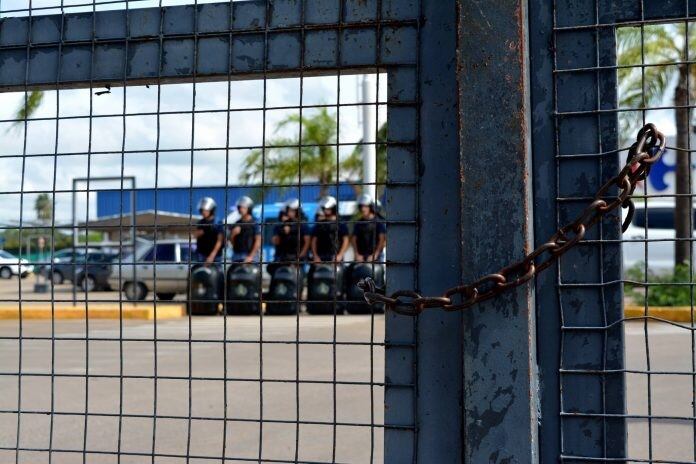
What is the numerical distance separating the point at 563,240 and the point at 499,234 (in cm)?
14

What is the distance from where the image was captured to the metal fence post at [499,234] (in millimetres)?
1979

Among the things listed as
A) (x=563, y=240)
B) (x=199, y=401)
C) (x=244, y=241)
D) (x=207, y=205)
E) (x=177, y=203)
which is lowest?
(x=199, y=401)

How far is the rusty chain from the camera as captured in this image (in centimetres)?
190

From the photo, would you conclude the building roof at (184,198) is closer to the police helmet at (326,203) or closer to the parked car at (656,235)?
the police helmet at (326,203)

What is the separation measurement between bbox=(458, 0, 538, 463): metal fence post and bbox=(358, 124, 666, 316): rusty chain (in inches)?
2.0

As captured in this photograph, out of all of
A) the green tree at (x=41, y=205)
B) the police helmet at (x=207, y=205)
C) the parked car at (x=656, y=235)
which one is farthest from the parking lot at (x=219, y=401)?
the parked car at (x=656, y=235)

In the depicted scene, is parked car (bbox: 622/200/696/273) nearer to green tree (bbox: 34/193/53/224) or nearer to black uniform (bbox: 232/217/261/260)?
black uniform (bbox: 232/217/261/260)

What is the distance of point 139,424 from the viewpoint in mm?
6258

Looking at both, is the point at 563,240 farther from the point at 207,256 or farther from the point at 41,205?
the point at 207,256

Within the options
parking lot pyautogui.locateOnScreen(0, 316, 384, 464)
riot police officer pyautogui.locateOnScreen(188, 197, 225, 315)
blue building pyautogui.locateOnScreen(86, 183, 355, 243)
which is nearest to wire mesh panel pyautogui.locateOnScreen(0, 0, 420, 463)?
parking lot pyautogui.locateOnScreen(0, 316, 384, 464)

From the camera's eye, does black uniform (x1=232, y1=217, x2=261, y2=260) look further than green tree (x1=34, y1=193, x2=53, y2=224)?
Yes

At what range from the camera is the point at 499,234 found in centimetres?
199

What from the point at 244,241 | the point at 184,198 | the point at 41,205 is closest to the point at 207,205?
the point at 244,241

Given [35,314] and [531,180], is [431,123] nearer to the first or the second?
[531,180]
